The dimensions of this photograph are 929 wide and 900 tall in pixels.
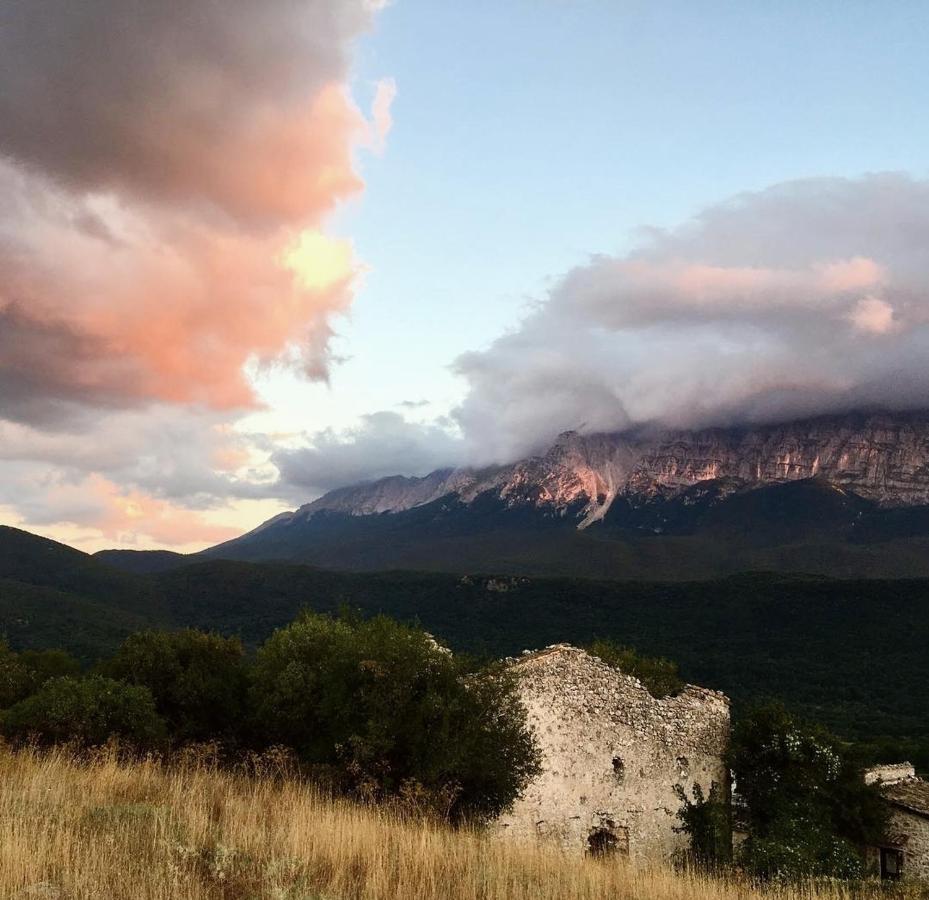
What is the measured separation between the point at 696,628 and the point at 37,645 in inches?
4188

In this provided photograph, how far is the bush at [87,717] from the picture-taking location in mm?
16391

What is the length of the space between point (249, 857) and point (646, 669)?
21.2m

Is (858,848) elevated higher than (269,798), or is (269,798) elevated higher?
(269,798)

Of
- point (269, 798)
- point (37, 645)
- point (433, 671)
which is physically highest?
point (433, 671)

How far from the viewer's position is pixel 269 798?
1048 centimetres

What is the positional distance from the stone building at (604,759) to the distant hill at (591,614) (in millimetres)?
32383

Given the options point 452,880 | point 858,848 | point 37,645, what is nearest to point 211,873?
point 452,880

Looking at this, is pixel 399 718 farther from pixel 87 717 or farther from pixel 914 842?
pixel 914 842

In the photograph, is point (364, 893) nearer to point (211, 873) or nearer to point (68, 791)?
point (211, 873)

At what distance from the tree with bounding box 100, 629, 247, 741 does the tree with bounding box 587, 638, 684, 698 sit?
1168 cm

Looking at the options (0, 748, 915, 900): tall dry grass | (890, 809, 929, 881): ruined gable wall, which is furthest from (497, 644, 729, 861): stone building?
(0, 748, 915, 900): tall dry grass

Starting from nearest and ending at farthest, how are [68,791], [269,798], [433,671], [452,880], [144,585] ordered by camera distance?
[452,880] < [68,791] < [269,798] < [433,671] < [144,585]

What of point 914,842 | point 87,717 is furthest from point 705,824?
point 87,717

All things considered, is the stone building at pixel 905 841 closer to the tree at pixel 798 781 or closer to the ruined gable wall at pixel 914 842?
the ruined gable wall at pixel 914 842
